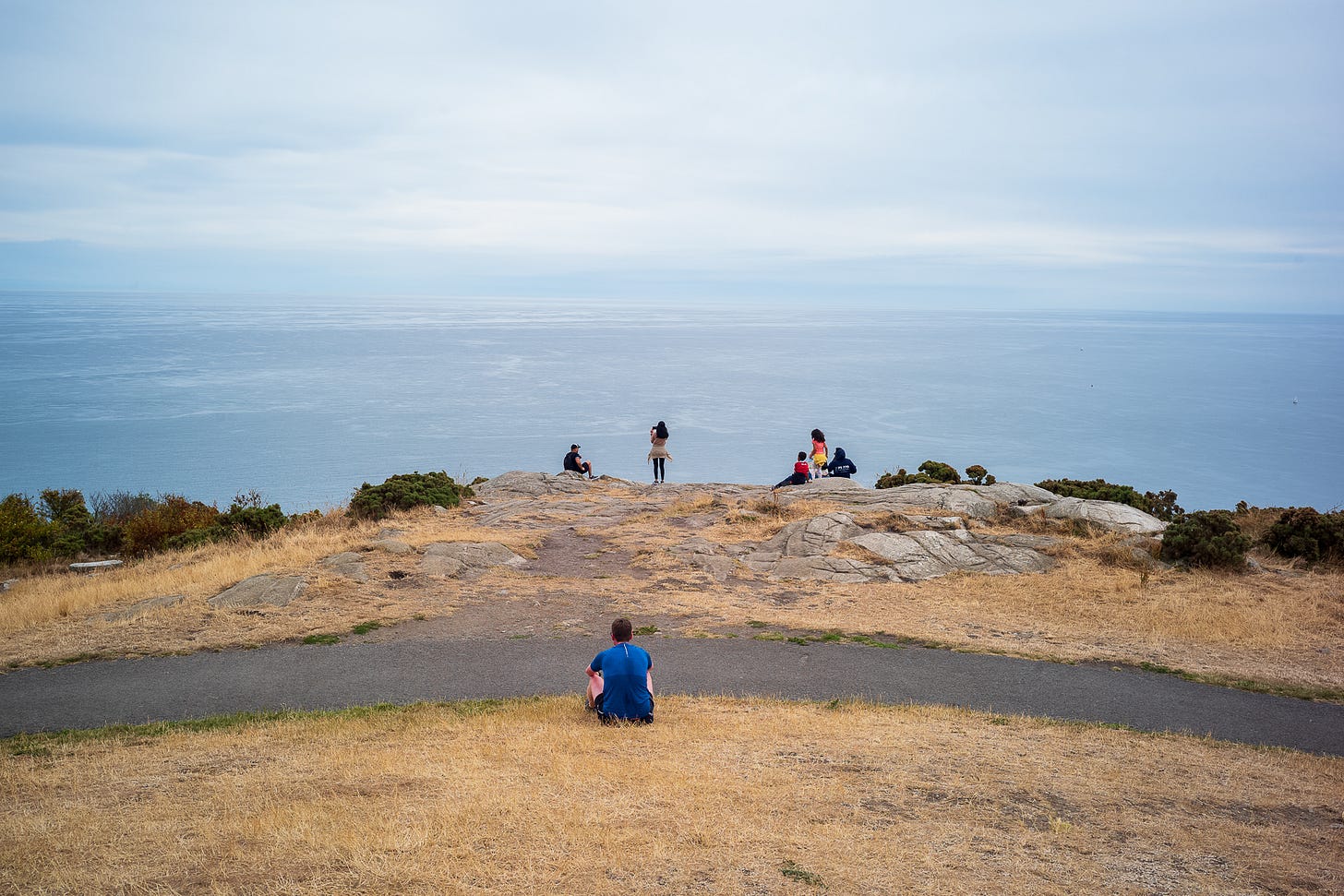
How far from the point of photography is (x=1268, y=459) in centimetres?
9562

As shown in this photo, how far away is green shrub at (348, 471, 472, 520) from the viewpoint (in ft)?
81.7

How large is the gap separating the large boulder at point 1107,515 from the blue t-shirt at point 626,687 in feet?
50.1

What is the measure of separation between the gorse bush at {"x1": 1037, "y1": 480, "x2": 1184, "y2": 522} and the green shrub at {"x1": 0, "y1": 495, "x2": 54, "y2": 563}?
29539 millimetres

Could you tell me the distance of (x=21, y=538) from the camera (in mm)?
23641

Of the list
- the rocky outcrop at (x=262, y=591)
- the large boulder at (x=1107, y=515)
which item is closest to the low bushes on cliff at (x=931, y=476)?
the large boulder at (x=1107, y=515)

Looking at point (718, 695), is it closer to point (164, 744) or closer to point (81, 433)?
point (164, 744)

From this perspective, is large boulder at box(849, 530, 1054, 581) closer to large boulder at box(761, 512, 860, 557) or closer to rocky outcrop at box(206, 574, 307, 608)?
large boulder at box(761, 512, 860, 557)

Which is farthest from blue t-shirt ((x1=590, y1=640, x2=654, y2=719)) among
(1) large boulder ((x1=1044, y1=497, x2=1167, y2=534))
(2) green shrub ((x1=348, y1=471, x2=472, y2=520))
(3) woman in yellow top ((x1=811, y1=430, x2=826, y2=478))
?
(3) woman in yellow top ((x1=811, y1=430, x2=826, y2=478))

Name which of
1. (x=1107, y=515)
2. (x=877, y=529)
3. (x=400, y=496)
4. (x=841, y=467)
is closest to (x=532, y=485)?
(x=400, y=496)

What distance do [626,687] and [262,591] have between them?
31.6ft

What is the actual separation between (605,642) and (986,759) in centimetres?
670

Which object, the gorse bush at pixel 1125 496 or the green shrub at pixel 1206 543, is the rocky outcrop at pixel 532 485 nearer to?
the gorse bush at pixel 1125 496

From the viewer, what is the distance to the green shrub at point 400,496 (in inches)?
981

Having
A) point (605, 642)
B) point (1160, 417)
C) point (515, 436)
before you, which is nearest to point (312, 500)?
point (515, 436)
